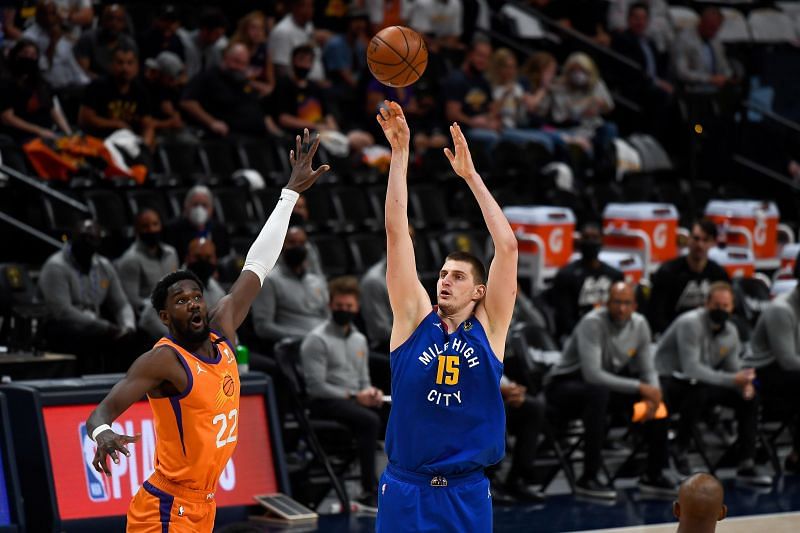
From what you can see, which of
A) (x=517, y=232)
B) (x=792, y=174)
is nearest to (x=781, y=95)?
(x=792, y=174)

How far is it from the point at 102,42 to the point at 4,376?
17.8ft

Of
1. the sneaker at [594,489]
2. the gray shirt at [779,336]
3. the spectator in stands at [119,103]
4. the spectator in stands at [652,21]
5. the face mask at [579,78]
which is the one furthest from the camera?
the spectator in stands at [652,21]

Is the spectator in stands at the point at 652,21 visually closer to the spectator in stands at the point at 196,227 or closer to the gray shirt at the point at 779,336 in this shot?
the gray shirt at the point at 779,336

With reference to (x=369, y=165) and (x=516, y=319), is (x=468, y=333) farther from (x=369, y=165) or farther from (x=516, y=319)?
(x=369, y=165)

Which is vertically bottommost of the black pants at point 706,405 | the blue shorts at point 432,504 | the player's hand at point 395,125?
the black pants at point 706,405

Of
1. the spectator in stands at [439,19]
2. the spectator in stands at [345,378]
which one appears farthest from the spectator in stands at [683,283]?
the spectator in stands at [439,19]

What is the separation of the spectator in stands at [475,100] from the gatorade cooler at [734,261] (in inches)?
98.3

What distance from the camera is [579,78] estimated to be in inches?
615

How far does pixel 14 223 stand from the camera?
36.6 ft

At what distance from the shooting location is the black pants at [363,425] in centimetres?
947

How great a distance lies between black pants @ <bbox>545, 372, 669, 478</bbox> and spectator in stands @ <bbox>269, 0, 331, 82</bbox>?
5.06 meters

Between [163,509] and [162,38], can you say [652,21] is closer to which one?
[162,38]

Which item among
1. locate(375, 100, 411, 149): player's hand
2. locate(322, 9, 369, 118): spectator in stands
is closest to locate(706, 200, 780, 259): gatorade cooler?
locate(322, 9, 369, 118): spectator in stands

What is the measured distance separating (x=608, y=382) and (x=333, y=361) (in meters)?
2.01
